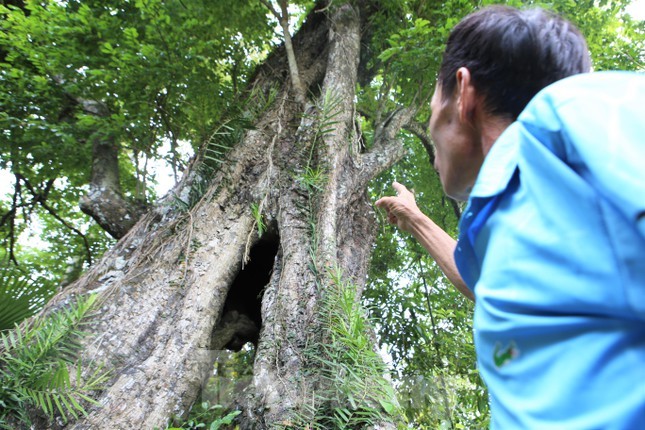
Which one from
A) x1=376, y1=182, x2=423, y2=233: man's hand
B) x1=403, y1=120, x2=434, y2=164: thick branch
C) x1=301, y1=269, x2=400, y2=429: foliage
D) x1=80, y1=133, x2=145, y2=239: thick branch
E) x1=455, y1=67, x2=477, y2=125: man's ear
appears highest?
x1=403, y1=120, x2=434, y2=164: thick branch

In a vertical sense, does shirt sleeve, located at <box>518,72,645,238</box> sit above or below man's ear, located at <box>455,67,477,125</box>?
below

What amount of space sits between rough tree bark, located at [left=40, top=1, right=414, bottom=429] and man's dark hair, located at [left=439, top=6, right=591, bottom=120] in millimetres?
1761

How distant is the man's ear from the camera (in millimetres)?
992

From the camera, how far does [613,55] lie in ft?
15.2

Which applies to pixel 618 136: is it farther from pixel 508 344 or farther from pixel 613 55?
pixel 613 55

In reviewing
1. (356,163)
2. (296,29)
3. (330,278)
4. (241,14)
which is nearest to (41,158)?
(241,14)

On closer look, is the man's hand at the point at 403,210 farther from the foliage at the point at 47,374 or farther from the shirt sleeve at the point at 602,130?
the foliage at the point at 47,374

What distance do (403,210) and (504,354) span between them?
4.32 feet

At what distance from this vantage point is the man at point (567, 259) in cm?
50

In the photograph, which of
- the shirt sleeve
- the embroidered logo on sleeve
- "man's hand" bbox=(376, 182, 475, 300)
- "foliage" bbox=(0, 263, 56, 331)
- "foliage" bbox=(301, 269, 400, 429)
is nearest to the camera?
the shirt sleeve

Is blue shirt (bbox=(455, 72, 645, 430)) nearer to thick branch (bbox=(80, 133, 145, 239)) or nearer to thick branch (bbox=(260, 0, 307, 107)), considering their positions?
thick branch (bbox=(260, 0, 307, 107))

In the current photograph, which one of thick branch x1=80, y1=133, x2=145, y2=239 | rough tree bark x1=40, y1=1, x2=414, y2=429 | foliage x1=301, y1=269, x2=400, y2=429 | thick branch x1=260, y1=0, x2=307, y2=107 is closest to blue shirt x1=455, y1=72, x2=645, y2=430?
foliage x1=301, y1=269, x2=400, y2=429

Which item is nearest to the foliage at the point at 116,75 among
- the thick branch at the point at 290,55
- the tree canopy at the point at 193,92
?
the tree canopy at the point at 193,92

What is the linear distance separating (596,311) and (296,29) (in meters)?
5.61
